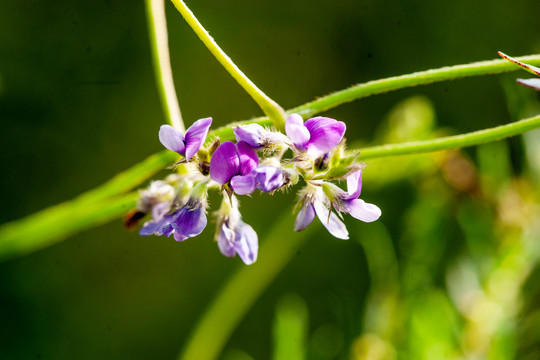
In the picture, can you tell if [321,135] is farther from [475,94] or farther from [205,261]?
[475,94]

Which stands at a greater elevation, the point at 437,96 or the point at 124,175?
the point at 124,175

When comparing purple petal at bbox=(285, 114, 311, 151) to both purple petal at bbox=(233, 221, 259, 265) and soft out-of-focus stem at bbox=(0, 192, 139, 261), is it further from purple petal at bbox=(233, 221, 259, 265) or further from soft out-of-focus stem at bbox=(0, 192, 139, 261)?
soft out-of-focus stem at bbox=(0, 192, 139, 261)

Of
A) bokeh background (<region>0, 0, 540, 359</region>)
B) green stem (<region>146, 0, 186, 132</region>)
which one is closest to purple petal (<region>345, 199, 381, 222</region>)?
green stem (<region>146, 0, 186, 132</region>)

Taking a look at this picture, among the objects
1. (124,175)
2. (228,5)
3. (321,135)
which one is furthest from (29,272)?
(321,135)

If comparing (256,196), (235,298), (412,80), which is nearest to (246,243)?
(412,80)

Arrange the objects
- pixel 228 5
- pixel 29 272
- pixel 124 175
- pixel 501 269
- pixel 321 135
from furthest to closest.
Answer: pixel 228 5, pixel 29 272, pixel 501 269, pixel 124 175, pixel 321 135

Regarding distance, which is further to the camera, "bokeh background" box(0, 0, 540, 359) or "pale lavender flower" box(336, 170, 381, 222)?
"bokeh background" box(0, 0, 540, 359)

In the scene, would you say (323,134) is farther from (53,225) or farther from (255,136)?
(53,225)
